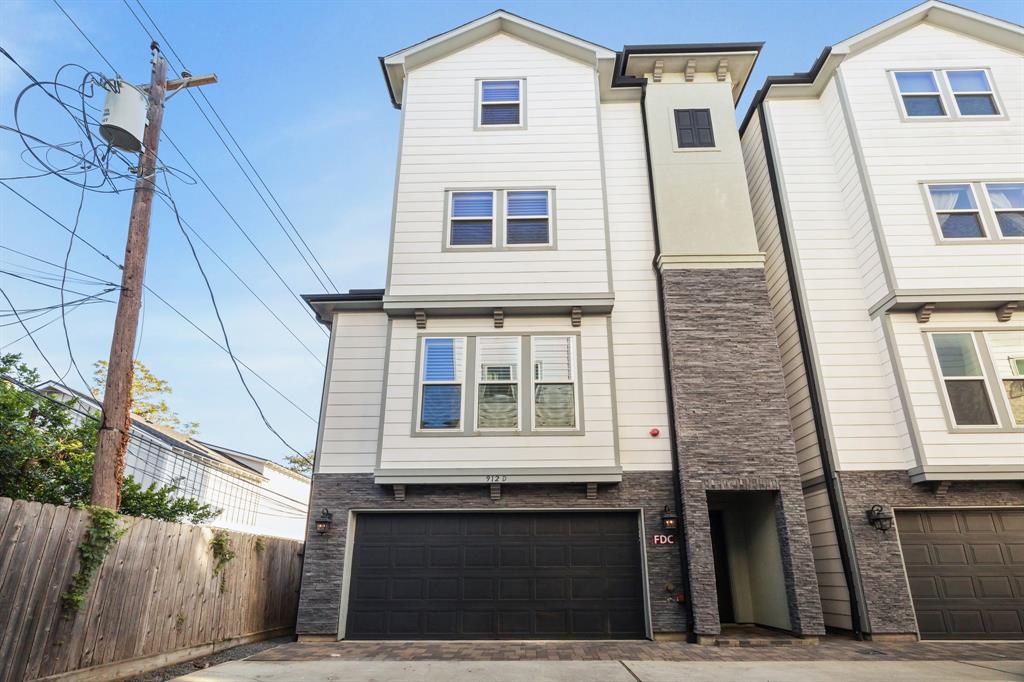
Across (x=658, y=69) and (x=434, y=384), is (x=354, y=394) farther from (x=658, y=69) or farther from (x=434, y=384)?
(x=658, y=69)

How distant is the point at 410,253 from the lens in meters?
9.55

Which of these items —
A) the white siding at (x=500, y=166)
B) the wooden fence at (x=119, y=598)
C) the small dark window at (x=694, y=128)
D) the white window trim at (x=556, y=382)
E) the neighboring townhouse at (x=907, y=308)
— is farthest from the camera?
the small dark window at (x=694, y=128)

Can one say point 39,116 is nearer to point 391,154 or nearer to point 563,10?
point 391,154

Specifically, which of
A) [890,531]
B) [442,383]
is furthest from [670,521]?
[442,383]

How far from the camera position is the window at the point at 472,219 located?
9.70 metres

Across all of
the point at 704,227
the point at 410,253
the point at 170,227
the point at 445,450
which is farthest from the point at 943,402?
the point at 170,227

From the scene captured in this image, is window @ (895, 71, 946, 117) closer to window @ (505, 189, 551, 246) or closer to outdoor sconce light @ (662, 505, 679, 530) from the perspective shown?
window @ (505, 189, 551, 246)

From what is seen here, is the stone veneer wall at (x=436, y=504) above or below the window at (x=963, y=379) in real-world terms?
below

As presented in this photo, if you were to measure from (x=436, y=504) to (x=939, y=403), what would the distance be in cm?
782

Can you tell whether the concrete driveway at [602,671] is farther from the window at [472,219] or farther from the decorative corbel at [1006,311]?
the window at [472,219]

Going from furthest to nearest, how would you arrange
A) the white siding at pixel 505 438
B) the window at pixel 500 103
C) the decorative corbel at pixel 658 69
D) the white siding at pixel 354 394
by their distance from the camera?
1. the decorative corbel at pixel 658 69
2. the window at pixel 500 103
3. the white siding at pixel 354 394
4. the white siding at pixel 505 438

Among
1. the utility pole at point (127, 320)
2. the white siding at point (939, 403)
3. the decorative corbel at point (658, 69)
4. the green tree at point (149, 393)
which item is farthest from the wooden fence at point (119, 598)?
the green tree at point (149, 393)

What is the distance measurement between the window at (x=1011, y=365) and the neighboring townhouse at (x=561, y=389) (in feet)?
10.5

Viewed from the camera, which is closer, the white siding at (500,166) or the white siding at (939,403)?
the white siding at (939,403)
